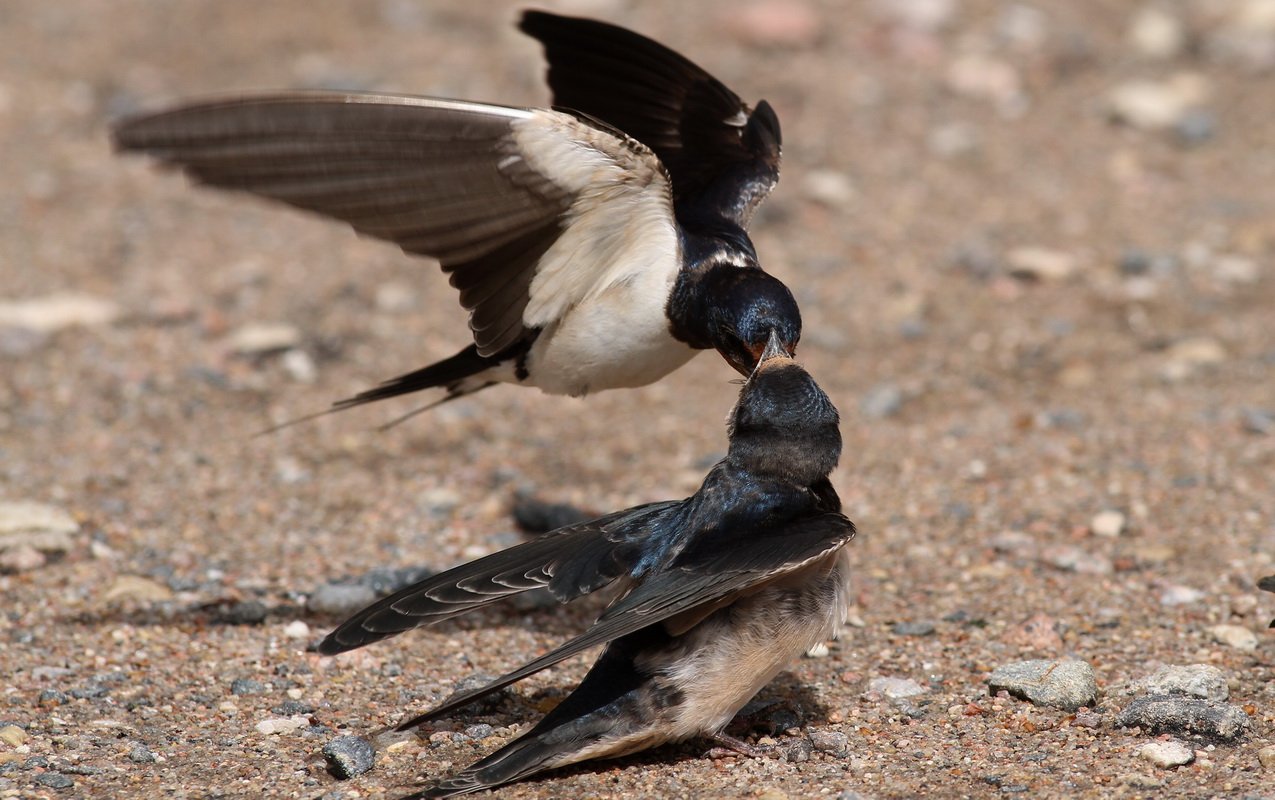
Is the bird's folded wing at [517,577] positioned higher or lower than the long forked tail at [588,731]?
higher

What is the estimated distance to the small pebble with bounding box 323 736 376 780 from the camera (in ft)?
10.3

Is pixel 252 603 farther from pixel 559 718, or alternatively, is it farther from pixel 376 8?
pixel 376 8

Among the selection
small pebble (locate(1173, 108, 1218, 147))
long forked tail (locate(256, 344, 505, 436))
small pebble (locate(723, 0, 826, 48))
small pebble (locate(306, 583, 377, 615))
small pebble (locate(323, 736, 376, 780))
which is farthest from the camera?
small pebble (locate(723, 0, 826, 48))

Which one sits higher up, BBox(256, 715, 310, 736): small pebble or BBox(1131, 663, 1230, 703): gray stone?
BBox(1131, 663, 1230, 703): gray stone

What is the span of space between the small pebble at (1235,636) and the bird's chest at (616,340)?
4.87 feet

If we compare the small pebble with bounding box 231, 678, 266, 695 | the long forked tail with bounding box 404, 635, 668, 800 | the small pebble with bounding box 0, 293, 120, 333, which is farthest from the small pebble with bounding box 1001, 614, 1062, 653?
the small pebble with bounding box 0, 293, 120, 333

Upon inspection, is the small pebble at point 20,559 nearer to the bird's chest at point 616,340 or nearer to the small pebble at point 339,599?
the small pebble at point 339,599

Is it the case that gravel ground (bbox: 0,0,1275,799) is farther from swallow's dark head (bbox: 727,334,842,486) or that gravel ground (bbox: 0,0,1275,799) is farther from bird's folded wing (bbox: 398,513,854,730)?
swallow's dark head (bbox: 727,334,842,486)

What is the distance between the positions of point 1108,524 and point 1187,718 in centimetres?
131

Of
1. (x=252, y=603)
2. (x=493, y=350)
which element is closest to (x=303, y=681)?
(x=252, y=603)

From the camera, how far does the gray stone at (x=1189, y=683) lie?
3350 millimetres

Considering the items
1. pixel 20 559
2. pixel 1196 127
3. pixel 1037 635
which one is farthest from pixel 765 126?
pixel 1196 127

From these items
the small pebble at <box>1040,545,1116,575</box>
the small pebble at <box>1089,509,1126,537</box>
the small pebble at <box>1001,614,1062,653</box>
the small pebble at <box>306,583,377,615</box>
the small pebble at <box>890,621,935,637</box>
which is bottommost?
the small pebble at <box>306,583,377,615</box>

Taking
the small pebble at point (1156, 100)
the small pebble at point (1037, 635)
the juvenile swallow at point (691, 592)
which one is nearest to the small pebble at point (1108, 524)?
the small pebble at point (1037, 635)
